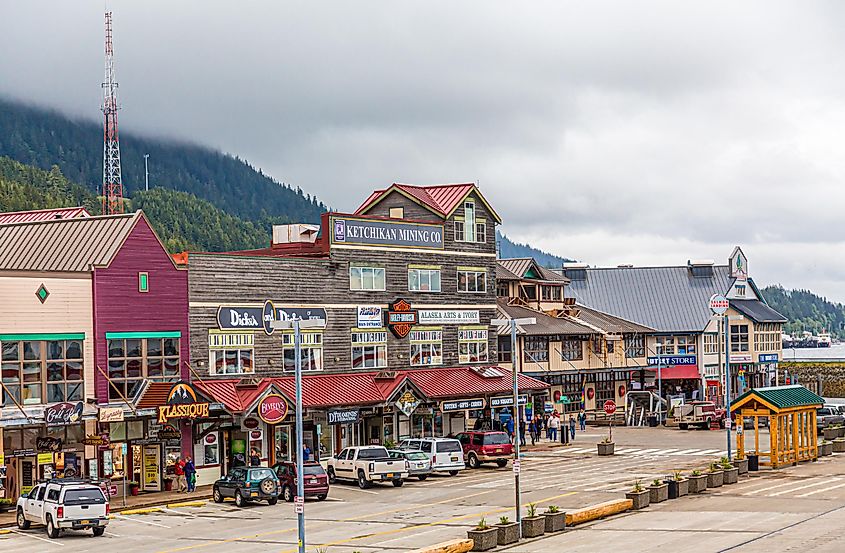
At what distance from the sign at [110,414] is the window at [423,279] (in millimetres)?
23032

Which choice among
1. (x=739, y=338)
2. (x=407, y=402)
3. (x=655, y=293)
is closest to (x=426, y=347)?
(x=407, y=402)

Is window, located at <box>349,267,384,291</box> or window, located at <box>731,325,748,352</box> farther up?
window, located at <box>349,267,384,291</box>

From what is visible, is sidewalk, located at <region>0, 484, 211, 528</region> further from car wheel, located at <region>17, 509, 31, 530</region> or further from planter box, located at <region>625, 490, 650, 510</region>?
planter box, located at <region>625, 490, 650, 510</region>

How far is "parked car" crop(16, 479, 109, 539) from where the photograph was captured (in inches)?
1750

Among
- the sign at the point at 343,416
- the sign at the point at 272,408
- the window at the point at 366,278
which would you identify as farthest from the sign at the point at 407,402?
the sign at the point at 272,408

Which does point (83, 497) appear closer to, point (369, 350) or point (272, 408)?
point (272, 408)

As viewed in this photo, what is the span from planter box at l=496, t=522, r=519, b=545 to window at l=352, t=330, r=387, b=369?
103 ft

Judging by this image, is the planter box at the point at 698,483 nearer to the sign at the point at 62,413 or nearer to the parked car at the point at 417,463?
the parked car at the point at 417,463

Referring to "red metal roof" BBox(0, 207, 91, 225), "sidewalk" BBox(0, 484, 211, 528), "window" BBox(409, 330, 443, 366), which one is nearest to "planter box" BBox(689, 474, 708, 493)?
"sidewalk" BBox(0, 484, 211, 528)

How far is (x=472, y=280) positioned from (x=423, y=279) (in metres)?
4.82

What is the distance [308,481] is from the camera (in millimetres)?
53781

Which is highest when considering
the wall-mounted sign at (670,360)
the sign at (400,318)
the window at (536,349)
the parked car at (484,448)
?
the sign at (400,318)

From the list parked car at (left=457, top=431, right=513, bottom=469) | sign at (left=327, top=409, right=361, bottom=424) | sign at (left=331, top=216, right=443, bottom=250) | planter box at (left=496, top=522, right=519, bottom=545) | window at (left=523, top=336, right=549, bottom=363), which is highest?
sign at (left=331, top=216, right=443, bottom=250)

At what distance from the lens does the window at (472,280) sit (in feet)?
256
